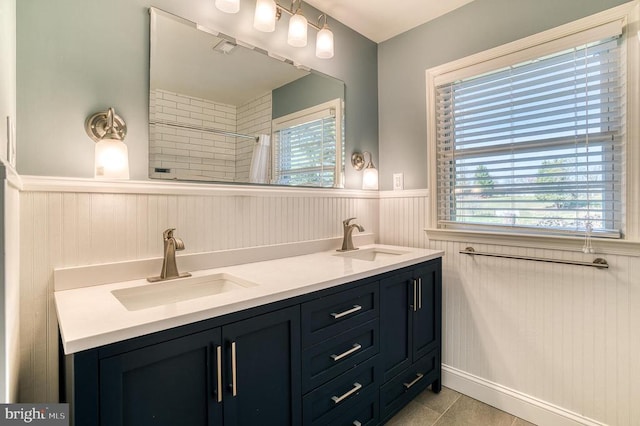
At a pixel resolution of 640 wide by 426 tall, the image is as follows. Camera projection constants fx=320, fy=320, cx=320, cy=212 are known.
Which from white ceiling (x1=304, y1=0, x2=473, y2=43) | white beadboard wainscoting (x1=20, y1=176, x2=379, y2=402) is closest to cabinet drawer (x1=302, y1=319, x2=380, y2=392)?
white beadboard wainscoting (x1=20, y1=176, x2=379, y2=402)

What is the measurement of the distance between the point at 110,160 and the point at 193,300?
633mm

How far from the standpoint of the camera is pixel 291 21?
1.74 metres

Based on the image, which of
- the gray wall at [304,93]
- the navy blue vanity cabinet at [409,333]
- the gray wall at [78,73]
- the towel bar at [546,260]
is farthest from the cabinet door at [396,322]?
the gray wall at [78,73]

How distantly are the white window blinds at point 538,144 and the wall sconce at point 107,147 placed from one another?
5.88 ft

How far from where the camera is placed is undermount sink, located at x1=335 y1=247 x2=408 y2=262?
208 centimetres

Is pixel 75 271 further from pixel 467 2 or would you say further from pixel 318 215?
pixel 467 2

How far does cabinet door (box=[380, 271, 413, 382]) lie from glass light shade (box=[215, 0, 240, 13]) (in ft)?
4.81

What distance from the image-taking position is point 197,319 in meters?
0.92

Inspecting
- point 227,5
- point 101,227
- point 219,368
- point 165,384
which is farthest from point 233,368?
point 227,5

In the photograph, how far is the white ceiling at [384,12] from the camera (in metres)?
2.00

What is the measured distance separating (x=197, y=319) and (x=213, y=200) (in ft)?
2.55

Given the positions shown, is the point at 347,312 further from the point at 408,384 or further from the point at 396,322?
the point at 408,384

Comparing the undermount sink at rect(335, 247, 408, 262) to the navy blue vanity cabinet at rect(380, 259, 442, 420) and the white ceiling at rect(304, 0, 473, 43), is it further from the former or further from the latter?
the white ceiling at rect(304, 0, 473, 43)

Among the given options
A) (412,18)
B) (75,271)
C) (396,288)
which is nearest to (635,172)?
(396,288)
